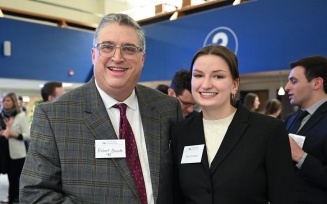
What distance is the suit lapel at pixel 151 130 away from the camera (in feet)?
5.20

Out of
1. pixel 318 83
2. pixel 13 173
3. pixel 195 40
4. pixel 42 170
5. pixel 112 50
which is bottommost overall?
pixel 13 173

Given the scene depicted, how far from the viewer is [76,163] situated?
4.79 ft

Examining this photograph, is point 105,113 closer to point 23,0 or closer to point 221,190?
point 221,190

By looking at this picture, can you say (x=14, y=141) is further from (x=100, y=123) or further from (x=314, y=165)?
(x=314, y=165)

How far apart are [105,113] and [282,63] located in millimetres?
5333

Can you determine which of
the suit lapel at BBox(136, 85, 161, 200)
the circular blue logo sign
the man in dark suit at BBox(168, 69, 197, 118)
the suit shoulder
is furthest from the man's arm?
the circular blue logo sign

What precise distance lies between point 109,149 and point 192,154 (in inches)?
15.7

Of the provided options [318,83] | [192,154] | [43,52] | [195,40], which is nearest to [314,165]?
[318,83]

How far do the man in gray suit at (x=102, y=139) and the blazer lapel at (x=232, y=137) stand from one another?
27 centimetres

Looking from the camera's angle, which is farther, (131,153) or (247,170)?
(131,153)

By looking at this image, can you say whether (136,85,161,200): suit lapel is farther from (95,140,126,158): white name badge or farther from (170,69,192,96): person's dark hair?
(170,69,192,96): person's dark hair

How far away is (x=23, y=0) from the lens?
11.2 meters

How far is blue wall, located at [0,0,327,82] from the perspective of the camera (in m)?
5.92

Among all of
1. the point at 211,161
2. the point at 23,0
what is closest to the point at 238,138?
the point at 211,161
